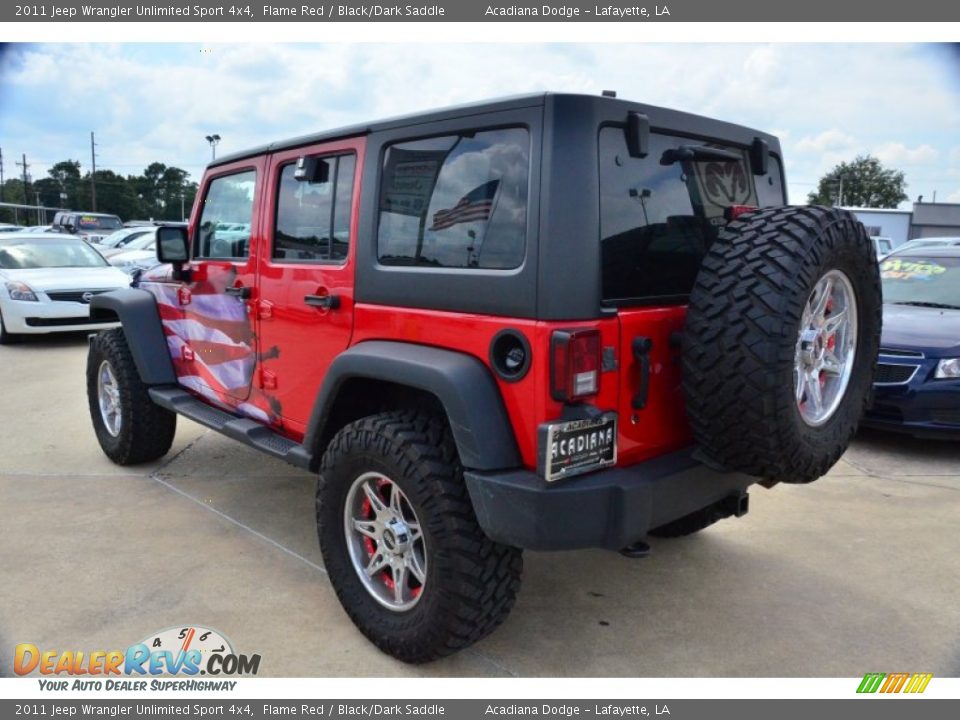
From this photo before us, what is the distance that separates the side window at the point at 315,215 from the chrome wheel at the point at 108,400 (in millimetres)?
2108

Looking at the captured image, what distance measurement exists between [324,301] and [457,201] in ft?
2.73

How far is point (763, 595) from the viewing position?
10.7 ft

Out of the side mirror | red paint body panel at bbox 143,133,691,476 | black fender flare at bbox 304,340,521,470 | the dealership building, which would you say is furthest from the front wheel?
the dealership building

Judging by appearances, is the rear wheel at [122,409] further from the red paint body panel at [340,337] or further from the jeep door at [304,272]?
the jeep door at [304,272]

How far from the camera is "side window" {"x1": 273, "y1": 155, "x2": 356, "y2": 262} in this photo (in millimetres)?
3088

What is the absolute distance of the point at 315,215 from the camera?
10.7 ft

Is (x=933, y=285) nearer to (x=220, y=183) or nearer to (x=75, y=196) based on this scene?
(x=220, y=183)

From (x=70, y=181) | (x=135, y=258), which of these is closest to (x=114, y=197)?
(x=70, y=181)

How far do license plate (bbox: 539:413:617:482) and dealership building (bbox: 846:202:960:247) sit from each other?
27.5 m

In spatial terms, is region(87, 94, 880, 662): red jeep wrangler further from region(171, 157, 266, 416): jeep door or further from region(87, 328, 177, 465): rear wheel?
region(87, 328, 177, 465): rear wheel

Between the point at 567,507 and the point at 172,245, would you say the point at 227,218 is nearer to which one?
the point at 172,245

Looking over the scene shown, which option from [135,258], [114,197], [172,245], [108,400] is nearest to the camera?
[172,245]

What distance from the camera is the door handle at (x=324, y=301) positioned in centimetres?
304


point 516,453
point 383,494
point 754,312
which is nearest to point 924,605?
point 754,312
